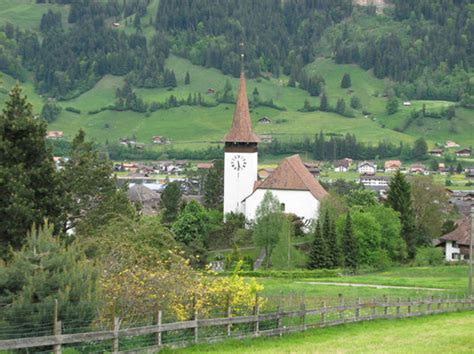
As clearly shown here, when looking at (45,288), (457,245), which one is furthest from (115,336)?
(457,245)

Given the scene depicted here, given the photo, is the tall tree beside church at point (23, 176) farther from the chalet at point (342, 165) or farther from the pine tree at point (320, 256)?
the chalet at point (342, 165)

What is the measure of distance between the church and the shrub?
42.1ft

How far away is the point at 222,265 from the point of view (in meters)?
66.9

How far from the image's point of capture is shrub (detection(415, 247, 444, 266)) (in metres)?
71.4

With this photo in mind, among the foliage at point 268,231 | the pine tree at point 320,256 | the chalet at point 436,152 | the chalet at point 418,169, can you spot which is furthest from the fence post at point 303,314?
the chalet at point 436,152

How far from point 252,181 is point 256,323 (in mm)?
69018

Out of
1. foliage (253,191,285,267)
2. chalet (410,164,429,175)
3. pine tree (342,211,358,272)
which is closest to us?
pine tree (342,211,358,272)

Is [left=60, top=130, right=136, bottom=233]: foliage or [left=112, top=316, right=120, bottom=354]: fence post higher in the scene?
[left=60, top=130, right=136, bottom=233]: foliage

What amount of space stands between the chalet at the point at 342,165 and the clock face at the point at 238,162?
92.8 m

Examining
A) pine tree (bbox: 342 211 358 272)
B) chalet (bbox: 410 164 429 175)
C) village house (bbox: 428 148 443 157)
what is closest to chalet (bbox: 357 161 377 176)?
chalet (bbox: 410 164 429 175)

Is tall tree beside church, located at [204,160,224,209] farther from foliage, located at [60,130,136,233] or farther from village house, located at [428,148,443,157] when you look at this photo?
village house, located at [428,148,443,157]

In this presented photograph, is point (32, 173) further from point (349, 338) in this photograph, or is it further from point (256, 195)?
point (256, 195)

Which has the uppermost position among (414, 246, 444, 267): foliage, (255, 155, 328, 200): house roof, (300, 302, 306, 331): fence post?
(255, 155, 328, 200): house roof

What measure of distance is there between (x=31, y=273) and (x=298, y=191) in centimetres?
6863
